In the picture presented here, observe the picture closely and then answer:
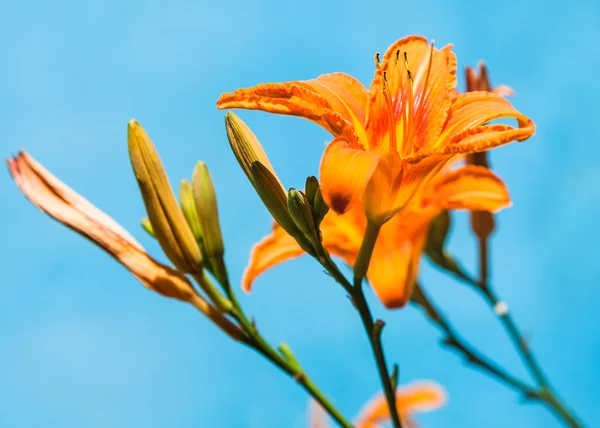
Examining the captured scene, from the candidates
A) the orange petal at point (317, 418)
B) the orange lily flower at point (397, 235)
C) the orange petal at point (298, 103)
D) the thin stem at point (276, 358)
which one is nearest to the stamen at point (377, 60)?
the orange petal at point (298, 103)

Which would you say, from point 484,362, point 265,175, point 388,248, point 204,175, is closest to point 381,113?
point 265,175

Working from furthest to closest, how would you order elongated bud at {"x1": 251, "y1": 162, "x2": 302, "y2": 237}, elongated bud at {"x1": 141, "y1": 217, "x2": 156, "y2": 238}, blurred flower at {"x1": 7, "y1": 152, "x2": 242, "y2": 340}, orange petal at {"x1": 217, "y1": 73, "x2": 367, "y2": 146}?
elongated bud at {"x1": 141, "y1": 217, "x2": 156, "y2": 238}
blurred flower at {"x1": 7, "y1": 152, "x2": 242, "y2": 340}
elongated bud at {"x1": 251, "y1": 162, "x2": 302, "y2": 237}
orange petal at {"x1": 217, "y1": 73, "x2": 367, "y2": 146}

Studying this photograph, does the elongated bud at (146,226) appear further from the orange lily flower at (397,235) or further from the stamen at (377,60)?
the stamen at (377,60)

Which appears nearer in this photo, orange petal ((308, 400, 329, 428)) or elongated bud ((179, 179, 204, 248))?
elongated bud ((179, 179, 204, 248))

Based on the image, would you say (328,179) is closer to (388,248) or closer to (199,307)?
(199,307)

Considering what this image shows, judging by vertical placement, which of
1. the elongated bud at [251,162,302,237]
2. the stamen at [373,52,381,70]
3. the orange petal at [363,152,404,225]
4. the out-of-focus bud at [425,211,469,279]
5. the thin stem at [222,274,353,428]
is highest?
the out-of-focus bud at [425,211,469,279]

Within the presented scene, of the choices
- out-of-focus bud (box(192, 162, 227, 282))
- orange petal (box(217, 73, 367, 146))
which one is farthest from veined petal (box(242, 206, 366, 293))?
orange petal (box(217, 73, 367, 146))

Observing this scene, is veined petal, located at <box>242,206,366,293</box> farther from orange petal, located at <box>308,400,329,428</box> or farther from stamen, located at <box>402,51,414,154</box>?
orange petal, located at <box>308,400,329,428</box>

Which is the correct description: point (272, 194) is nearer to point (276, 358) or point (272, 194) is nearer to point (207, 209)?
point (207, 209)
